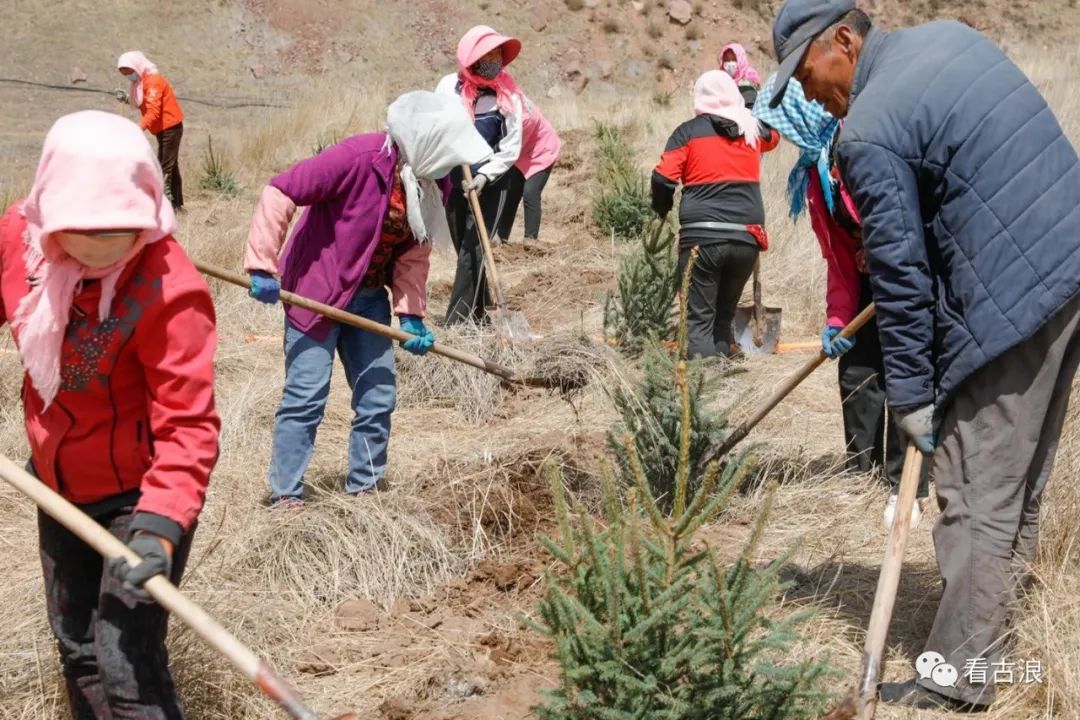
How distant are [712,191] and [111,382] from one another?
4342 millimetres

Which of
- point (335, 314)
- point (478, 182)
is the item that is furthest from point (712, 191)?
point (335, 314)

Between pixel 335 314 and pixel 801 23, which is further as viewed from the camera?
pixel 335 314

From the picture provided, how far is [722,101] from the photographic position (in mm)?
6102

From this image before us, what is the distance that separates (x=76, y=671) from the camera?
2566 millimetres

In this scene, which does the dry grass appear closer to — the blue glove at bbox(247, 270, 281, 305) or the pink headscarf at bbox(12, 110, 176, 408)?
the blue glove at bbox(247, 270, 281, 305)

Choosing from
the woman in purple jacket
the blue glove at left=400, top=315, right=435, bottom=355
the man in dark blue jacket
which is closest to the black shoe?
the man in dark blue jacket

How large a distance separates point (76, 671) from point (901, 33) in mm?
2540

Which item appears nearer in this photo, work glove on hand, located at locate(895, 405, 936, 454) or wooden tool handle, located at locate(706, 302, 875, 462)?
work glove on hand, located at locate(895, 405, 936, 454)

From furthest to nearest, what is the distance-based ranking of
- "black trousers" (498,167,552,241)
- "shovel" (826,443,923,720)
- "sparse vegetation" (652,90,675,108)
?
"sparse vegetation" (652,90,675,108), "black trousers" (498,167,552,241), "shovel" (826,443,923,720)

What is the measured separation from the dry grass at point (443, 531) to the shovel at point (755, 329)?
32 cm

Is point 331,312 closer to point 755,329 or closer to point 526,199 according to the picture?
point 755,329

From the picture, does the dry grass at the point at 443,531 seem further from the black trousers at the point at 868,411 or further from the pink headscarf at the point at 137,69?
the pink headscarf at the point at 137,69

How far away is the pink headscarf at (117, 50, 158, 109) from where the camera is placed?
38.9 ft

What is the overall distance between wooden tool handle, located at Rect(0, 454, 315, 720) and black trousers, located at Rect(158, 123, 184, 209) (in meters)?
9.79
